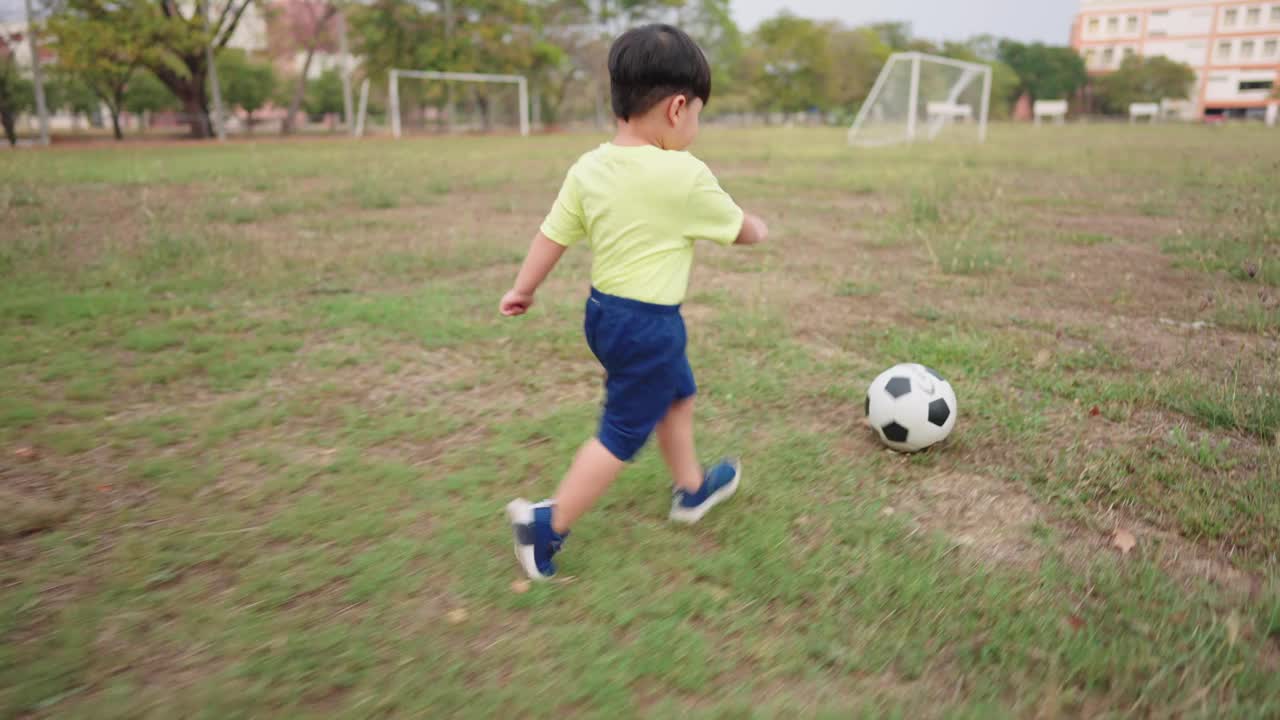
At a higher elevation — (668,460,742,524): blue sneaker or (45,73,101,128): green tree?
(45,73,101,128): green tree

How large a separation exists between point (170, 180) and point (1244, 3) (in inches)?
2109

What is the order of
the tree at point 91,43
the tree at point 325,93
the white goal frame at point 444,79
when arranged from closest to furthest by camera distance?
1. the tree at point 91,43
2. the white goal frame at point 444,79
3. the tree at point 325,93

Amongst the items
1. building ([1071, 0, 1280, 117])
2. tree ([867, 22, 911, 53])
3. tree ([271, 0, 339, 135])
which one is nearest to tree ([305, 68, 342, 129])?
tree ([271, 0, 339, 135])

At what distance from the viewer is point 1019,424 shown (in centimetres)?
329

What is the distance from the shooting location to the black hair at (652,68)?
2055mm

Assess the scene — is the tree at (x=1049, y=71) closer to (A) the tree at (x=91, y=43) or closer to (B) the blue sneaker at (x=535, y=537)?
(A) the tree at (x=91, y=43)

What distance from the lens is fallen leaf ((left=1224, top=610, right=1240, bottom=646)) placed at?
192cm

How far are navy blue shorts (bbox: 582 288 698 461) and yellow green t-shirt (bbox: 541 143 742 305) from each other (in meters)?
0.05

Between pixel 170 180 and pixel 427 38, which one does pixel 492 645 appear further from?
pixel 427 38

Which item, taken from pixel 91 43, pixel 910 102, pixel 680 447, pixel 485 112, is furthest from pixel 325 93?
pixel 680 447

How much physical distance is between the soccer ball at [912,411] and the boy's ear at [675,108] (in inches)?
61.0

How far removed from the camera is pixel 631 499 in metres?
2.76

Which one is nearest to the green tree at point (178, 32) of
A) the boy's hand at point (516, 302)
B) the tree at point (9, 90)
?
the tree at point (9, 90)

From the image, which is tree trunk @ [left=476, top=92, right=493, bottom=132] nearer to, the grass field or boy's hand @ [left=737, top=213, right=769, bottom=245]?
the grass field
